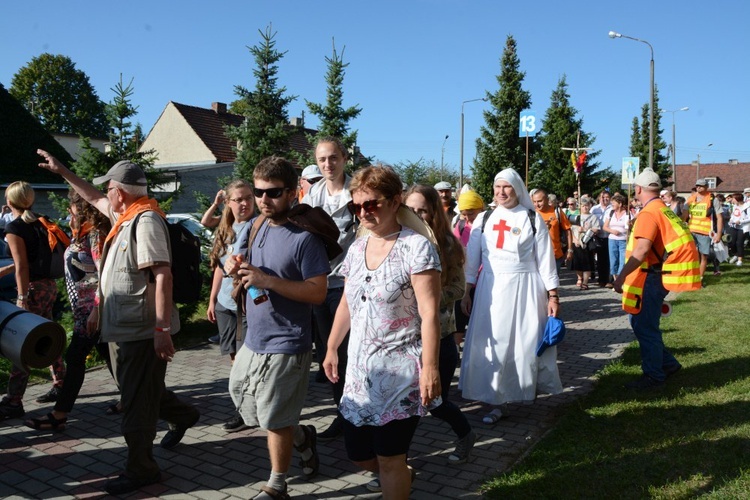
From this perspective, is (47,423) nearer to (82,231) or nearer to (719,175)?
(82,231)

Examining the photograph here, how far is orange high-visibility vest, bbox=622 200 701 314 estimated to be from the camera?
18.3 ft

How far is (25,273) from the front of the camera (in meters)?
5.34

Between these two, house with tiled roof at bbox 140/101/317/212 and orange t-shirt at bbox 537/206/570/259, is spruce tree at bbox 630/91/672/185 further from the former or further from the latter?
orange t-shirt at bbox 537/206/570/259

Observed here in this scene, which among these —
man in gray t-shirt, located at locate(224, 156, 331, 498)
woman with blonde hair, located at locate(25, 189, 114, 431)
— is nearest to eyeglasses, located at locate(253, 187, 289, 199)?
man in gray t-shirt, located at locate(224, 156, 331, 498)

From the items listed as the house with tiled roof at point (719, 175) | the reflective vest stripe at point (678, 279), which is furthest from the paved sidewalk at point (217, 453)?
the house with tiled roof at point (719, 175)

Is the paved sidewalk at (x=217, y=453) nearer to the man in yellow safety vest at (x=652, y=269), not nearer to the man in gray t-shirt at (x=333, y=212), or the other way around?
the man in gray t-shirt at (x=333, y=212)

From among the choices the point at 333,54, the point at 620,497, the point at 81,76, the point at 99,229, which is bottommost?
the point at 620,497

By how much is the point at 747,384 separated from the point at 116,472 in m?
5.31

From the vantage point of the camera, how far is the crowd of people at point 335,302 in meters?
3.09

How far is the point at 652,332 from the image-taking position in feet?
19.2

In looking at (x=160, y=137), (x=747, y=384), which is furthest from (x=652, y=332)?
(x=160, y=137)

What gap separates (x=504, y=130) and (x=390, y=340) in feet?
117

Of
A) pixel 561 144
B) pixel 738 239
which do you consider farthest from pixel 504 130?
pixel 738 239

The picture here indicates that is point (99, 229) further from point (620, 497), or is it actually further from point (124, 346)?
point (620, 497)
